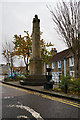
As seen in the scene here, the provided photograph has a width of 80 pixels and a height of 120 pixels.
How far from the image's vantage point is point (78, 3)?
1044 cm

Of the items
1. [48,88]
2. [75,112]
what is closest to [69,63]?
[48,88]

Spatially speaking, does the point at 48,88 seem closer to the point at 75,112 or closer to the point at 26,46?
the point at 75,112

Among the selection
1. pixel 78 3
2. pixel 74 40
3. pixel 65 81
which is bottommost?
pixel 65 81

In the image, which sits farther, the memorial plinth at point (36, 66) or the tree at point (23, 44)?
the tree at point (23, 44)

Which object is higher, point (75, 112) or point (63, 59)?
point (63, 59)

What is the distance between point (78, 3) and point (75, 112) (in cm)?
935

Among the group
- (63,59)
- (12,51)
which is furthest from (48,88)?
(12,51)

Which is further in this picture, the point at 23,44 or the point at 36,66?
the point at 23,44

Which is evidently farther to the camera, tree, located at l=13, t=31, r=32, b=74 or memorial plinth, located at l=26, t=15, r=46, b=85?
tree, located at l=13, t=31, r=32, b=74

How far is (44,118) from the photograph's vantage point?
408cm

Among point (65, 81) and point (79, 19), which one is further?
point (79, 19)

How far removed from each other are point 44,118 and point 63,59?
21910mm

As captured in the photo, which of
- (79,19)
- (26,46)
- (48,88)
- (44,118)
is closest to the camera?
(44,118)

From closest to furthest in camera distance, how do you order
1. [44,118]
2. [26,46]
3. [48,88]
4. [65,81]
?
[44,118]
[65,81]
[48,88]
[26,46]
